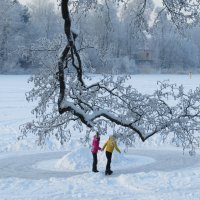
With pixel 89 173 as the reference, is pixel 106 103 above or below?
above

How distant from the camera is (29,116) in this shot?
27.2 m

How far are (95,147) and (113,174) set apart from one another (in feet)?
3.45

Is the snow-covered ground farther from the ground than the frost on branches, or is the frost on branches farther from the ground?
the frost on branches

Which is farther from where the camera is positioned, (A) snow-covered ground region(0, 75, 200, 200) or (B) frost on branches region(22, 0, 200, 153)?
(A) snow-covered ground region(0, 75, 200, 200)

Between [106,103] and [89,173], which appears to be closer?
[106,103]

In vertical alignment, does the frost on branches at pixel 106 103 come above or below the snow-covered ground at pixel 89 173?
above

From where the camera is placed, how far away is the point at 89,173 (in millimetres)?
14656

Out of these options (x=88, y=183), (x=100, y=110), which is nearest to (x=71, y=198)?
(x=88, y=183)

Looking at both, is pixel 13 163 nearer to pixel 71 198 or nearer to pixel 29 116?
pixel 71 198

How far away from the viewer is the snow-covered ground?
12031mm

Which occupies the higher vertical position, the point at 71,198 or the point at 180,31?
the point at 180,31

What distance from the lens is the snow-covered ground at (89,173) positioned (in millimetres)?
12031

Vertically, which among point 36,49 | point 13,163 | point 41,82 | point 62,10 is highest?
point 62,10

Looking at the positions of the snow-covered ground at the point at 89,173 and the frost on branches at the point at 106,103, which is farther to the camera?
the snow-covered ground at the point at 89,173
